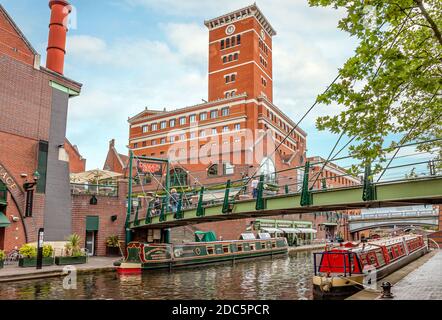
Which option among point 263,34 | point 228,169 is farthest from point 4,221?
point 263,34

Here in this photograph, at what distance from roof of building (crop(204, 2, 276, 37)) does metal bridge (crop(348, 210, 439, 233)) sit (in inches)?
1354

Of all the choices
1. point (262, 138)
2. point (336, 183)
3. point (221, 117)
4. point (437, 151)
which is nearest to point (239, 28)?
point (221, 117)

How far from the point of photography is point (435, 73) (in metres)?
11.0

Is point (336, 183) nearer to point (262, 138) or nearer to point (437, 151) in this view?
point (262, 138)

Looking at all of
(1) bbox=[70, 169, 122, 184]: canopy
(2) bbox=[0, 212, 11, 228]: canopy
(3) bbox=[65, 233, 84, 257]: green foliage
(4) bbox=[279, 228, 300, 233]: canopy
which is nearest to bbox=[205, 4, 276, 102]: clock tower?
(4) bbox=[279, 228, 300, 233]: canopy

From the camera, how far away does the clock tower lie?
6462 cm

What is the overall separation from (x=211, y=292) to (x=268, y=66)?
193ft

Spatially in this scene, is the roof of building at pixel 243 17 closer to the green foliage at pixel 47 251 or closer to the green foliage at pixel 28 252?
the green foliage at pixel 47 251

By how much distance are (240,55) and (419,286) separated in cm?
5600

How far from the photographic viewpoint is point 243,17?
66312 millimetres

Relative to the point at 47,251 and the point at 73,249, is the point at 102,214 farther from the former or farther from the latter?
the point at 47,251

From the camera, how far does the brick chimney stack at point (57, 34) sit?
30625 millimetres

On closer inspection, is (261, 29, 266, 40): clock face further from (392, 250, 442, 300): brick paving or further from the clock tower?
(392, 250, 442, 300): brick paving

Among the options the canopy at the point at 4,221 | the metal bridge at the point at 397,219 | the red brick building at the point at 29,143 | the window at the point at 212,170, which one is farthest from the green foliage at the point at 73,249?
the metal bridge at the point at 397,219
